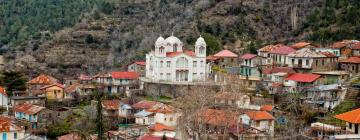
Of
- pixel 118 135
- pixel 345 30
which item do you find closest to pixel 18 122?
pixel 118 135

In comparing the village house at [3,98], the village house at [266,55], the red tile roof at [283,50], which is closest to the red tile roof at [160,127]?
the village house at [3,98]

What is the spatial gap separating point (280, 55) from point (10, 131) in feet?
85.0

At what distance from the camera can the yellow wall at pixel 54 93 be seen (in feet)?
178

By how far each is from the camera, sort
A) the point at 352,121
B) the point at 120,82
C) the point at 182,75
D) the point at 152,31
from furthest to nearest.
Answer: the point at 152,31 → the point at 120,82 → the point at 182,75 → the point at 352,121

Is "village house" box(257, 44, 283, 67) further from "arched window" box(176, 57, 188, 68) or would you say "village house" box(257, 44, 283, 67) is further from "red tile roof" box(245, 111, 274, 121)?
"red tile roof" box(245, 111, 274, 121)

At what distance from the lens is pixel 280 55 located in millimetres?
57531

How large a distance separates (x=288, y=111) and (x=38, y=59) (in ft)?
115

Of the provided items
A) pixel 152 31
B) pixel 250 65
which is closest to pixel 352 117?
pixel 250 65

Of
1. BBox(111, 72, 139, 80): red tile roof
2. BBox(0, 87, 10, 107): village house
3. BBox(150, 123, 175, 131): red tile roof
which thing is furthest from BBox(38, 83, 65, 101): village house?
BBox(150, 123, 175, 131): red tile roof

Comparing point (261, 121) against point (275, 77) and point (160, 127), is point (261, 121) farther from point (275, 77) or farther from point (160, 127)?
point (275, 77)

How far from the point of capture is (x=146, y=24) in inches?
3145

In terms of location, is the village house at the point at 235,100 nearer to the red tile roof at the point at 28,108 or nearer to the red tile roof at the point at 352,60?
the red tile roof at the point at 352,60

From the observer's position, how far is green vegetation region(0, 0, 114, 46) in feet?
281

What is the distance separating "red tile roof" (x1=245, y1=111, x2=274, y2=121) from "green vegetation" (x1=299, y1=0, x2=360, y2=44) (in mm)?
21759
